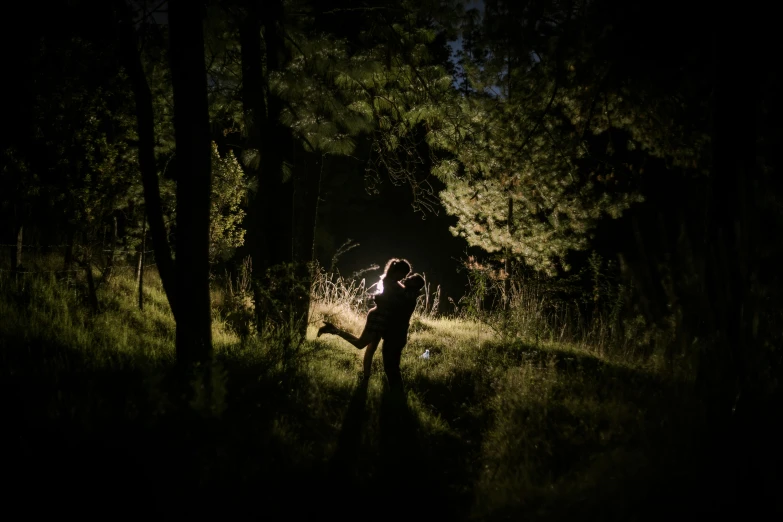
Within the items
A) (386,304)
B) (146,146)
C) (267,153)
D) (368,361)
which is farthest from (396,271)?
(267,153)

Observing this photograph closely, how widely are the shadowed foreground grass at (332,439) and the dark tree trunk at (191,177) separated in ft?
1.59

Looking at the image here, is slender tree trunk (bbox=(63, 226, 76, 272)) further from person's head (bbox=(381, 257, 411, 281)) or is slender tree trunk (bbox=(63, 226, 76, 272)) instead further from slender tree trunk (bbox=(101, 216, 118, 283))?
person's head (bbox=(381, 257, 411, 281))

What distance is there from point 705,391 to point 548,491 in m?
1.27

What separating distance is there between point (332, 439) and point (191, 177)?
2587 millimetres

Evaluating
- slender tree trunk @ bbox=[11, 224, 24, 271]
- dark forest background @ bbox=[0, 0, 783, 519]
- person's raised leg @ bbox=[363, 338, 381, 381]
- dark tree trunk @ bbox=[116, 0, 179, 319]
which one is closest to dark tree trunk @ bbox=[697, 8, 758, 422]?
dark forest background @ bbox=[0, 0, 783, 519]

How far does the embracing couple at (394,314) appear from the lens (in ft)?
15.6

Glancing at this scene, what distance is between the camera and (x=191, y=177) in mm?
4238

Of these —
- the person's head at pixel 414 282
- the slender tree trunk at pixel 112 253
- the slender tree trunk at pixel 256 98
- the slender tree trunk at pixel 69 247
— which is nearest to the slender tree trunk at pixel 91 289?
the slender tree trunk at pixel 69 247

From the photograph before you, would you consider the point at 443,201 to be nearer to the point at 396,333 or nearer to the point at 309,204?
the point at 309,204

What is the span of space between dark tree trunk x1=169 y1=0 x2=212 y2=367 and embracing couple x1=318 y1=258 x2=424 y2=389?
5.41 feet

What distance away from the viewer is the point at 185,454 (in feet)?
10.4

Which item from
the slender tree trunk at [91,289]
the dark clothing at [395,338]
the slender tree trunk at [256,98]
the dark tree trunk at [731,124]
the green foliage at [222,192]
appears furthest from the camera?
the green foliage at [222,192]

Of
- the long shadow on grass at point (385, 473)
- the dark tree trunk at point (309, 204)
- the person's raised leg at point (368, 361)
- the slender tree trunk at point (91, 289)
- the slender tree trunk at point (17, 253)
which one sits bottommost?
the long shadow on grass at point (385, 473)

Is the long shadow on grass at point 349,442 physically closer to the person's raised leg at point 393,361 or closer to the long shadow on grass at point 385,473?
the long shadow on grass at point 385,473
